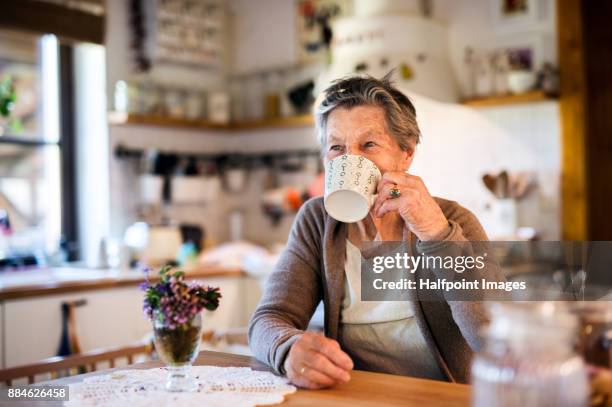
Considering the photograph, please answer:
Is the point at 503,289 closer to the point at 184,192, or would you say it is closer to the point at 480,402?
the point at 480,402

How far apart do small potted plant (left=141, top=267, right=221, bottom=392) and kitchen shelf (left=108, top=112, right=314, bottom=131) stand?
2895 millimetres

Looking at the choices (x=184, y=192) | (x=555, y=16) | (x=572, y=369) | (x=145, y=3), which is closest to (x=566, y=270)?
(x=572, y=369)

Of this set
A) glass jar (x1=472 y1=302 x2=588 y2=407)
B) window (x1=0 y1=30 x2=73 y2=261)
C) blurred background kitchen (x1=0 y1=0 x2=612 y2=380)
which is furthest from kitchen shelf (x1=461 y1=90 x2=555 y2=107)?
glass jar (x1=472 y1=302 x2=588 y2=407)

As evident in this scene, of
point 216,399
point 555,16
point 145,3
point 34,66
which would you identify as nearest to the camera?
point 216,399

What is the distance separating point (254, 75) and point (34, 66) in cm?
132

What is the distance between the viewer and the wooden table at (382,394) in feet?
3.55

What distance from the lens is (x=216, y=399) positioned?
44.1 inches

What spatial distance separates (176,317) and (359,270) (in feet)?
1.57

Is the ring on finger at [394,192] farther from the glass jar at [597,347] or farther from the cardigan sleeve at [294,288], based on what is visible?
the glass jar at [597,347]

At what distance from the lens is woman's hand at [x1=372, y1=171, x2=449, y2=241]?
1309 mm

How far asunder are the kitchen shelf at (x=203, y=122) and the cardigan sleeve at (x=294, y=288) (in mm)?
2549

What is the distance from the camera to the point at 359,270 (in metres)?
1.49

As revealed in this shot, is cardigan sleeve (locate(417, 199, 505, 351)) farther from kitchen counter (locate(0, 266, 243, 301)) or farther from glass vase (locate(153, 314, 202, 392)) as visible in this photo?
kitchen counter (locate(0, 266, 243, 301))

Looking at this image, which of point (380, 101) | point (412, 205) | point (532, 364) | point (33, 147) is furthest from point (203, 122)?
point (532, 364)
